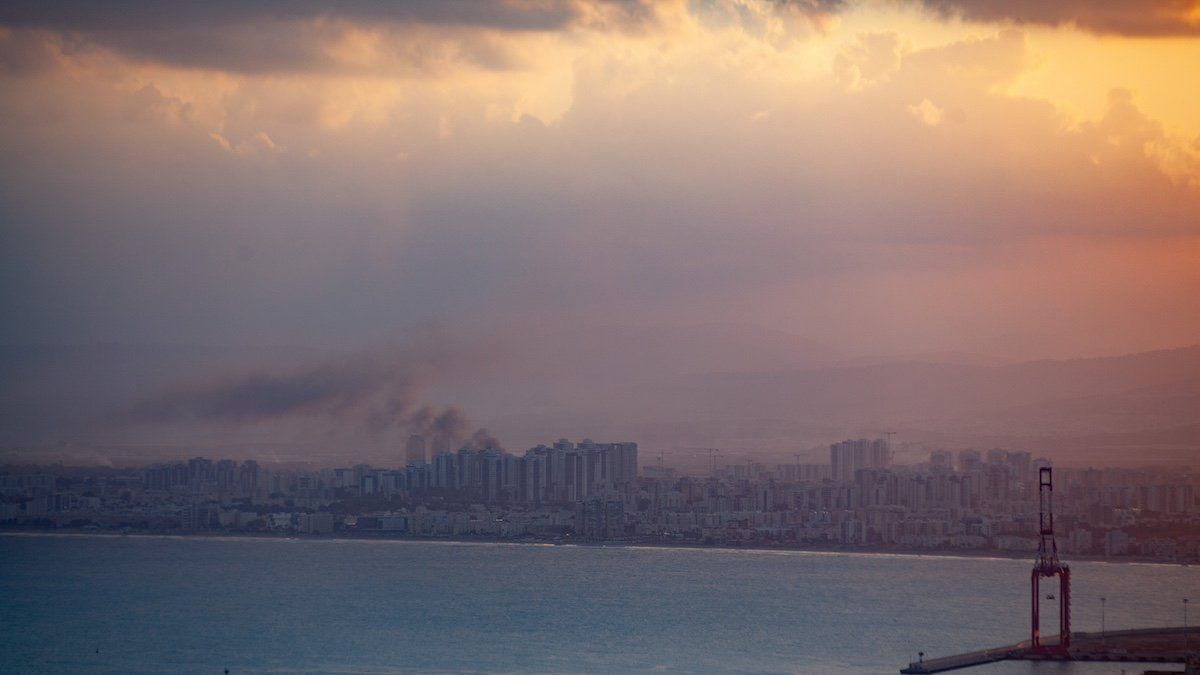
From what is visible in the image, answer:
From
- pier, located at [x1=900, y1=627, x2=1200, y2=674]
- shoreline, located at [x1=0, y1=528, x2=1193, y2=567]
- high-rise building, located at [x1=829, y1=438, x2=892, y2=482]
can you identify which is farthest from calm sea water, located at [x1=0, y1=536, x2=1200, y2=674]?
high-rise building, located at [x1=829, y1=438, x2=892, y2=482]

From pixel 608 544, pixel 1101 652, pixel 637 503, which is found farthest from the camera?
pixel 637 503

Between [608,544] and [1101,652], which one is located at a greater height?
[608,544]

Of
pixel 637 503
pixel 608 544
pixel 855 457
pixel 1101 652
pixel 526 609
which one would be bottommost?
pixel 526 609

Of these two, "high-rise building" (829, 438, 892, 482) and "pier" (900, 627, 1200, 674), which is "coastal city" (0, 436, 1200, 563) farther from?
"pier" (900, 627, 1200, 674)

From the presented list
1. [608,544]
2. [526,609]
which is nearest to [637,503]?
[608,544]

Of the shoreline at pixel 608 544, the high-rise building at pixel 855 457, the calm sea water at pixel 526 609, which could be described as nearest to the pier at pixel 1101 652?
the calm sea water at pixel 526 609

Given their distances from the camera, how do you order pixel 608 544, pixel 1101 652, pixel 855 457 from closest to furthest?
pixel 1101 652
pixel 608 544
pixel 855 457

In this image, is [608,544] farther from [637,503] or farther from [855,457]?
[855,457]
